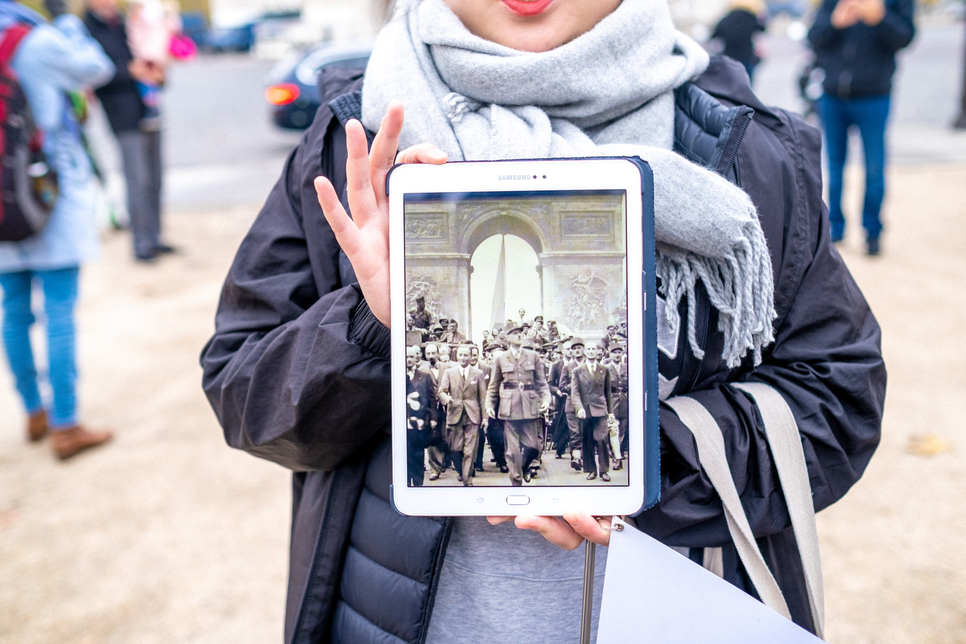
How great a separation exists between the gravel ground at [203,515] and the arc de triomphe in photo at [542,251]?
1907 mm

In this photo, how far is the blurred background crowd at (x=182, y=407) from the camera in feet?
8.49

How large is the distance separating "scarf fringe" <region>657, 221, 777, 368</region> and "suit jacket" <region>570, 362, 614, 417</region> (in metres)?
0.24

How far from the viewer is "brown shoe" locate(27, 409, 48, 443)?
3.71 meters

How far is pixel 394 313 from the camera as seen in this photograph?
1.03 meters

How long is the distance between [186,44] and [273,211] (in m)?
6.44

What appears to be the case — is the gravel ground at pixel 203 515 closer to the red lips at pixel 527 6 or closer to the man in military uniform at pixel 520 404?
the man in military uniform at pixel 520 404

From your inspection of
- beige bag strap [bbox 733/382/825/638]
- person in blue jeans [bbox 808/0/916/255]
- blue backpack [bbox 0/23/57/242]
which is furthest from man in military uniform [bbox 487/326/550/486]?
person in blue jeans [bbox 808/0/916/255]

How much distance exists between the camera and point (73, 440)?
11.6ft

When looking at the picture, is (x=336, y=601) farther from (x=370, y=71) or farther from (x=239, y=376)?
(x=370, y=71)

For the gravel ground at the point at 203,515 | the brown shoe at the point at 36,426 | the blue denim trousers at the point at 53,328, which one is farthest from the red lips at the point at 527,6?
the brown shoe at the point at 36,426

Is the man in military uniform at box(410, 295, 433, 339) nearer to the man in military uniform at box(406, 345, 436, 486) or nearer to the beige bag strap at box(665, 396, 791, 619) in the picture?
the man in military uniform at box(406, 345, 436, 486)

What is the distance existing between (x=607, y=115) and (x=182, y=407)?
3298 millimetres

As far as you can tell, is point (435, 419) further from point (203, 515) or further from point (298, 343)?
point (203, 515)

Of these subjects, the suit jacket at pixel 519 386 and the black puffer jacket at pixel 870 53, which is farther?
the black puffer jacket at pixel 870 53
